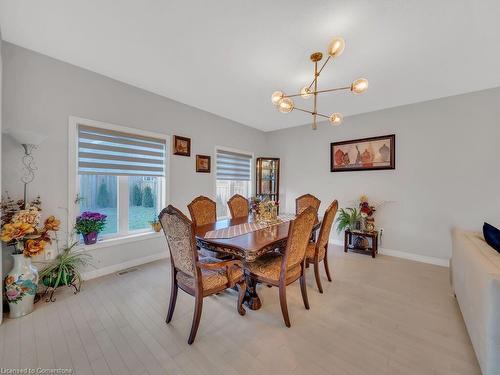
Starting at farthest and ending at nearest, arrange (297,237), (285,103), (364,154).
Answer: (364,154) < (285,103) < (297,237)

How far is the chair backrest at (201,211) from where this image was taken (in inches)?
115

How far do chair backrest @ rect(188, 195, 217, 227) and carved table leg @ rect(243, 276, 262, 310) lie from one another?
108 centimetres

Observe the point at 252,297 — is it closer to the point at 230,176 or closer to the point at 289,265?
the point at 289,265

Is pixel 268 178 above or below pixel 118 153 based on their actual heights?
below

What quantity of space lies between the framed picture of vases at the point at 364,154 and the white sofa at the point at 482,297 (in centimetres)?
219

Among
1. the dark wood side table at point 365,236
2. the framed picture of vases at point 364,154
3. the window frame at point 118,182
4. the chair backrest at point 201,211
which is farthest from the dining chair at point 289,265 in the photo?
the framed picture of vases at point 364,154

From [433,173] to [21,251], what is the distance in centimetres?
532

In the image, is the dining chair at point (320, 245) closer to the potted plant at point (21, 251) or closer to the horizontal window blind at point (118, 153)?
the horizontal window blind at point (118, 153)

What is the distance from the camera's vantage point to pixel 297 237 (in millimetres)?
1906

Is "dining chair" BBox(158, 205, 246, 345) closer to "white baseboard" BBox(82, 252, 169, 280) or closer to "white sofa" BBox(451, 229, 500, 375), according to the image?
"white baseboard" BBox(82, 252, 169, 280)

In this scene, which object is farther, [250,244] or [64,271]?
[64,271]

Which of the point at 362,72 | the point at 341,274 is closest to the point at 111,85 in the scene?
the point at 362,72

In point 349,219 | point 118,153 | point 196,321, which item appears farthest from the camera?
point 349,219

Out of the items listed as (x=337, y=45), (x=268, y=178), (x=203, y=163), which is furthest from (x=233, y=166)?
(x=337, y=45)
